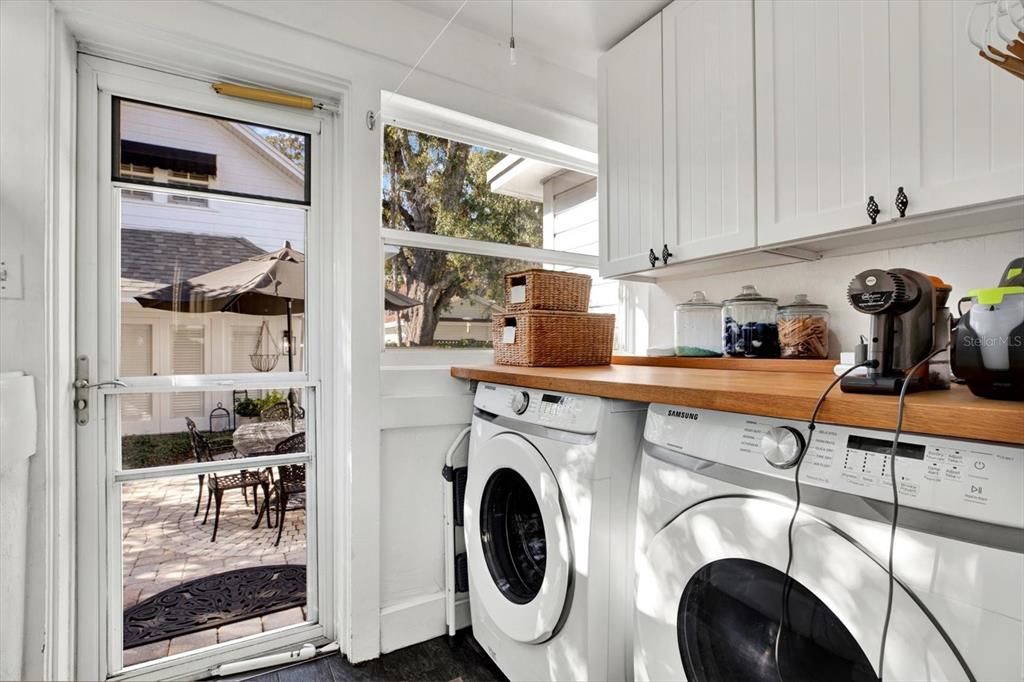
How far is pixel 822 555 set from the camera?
2.51 ft

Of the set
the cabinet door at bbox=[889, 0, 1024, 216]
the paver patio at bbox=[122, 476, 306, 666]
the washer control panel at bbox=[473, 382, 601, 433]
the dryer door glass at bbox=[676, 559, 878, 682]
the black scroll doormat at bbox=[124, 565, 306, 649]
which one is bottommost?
the black scroll doormat at bbox=[124, 565, 306, 649]

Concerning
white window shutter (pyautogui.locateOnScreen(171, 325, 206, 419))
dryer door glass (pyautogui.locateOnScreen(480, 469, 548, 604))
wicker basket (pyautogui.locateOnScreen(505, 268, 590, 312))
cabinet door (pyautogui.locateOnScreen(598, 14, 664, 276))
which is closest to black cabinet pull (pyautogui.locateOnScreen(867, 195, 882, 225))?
cabinet door (pyautogui.locateOnScreen(598, 14, 664, 276))

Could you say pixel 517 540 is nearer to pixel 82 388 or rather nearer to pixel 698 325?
pixel 698 325

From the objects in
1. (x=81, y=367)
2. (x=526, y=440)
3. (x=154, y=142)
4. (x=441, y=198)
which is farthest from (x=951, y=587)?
(x=154, y=142)

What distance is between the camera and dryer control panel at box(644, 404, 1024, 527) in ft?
2.07

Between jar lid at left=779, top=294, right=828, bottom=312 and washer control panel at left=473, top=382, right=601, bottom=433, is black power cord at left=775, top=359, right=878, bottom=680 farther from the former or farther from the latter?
jar lid at left=779, top=294, right=828, bottom=312

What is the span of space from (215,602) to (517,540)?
114 cm

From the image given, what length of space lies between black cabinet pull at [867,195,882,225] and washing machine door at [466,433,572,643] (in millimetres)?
1084

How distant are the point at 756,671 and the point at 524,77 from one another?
2.25 m

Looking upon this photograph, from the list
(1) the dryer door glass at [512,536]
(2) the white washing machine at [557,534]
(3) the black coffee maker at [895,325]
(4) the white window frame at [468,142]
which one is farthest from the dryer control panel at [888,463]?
(4) the white window frame at [468,142]

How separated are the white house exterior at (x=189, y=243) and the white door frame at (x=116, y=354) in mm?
43

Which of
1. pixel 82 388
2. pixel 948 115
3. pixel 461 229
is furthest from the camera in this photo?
pixel 461 229

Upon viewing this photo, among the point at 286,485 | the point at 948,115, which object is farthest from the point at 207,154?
the point at 948,115

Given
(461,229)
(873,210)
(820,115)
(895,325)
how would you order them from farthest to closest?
(461,229) < (820,115) < (873,210) < (895,325)
